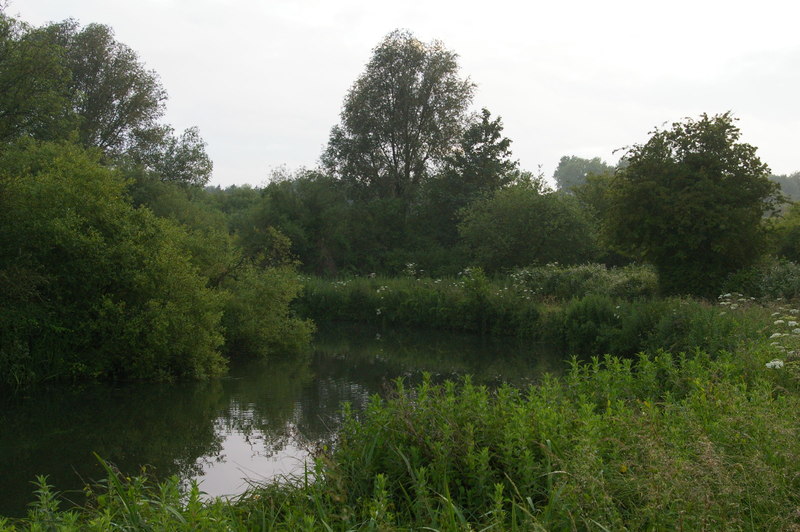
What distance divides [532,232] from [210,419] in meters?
21.0

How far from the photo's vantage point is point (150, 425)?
452 inches

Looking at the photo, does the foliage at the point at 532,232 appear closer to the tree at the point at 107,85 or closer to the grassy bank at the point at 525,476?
the tree at the point at 107,85

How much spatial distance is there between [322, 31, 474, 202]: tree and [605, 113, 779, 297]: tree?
859 inches

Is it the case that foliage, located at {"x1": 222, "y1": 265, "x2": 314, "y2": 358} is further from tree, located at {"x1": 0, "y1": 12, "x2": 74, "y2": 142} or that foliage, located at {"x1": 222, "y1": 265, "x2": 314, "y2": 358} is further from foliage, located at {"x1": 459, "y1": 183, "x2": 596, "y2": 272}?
foliage, located at {"x1": 459, "y1": 183, "x2": 596, "y2": 272}

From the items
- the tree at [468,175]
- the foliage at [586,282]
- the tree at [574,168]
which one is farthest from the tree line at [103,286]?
the tree at [574,168]

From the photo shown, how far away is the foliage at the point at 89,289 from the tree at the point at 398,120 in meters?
27.4

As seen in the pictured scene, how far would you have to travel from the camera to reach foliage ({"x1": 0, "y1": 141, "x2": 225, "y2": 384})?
1320 cm

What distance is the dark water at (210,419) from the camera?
8.98m

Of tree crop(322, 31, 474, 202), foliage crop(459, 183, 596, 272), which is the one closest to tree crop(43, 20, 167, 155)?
tree crop(322, 31, 474, 202)

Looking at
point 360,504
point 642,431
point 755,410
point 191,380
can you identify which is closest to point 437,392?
point 360,504

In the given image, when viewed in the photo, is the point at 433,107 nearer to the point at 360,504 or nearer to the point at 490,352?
the point at 490,352

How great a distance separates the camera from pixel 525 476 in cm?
496

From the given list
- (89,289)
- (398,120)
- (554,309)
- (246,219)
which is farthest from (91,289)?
(398,120)

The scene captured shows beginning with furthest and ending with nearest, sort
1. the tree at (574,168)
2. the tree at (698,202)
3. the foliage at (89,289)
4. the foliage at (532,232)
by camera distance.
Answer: the tree at (574,168) → the foliage at (532,232) → the tree at (698,202) → the foliage at (89,289)
